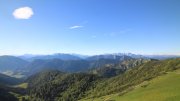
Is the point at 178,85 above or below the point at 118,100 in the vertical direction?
above

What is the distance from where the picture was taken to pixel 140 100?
102000mm

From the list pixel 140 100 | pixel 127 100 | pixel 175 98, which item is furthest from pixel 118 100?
pixel 175 98

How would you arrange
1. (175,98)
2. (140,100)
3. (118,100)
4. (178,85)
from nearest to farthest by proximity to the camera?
(175,98)
(140,100)
(178,85)
(118,100)

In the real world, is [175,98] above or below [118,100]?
above

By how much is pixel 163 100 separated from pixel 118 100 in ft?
126

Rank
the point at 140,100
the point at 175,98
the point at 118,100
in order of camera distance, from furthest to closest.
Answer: the point at 118,100
the point at 140,100
the point at 175,98

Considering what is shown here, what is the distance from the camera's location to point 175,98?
85.9 meters

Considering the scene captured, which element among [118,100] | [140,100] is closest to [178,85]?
[140,100]

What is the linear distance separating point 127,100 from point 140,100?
13.4 meters

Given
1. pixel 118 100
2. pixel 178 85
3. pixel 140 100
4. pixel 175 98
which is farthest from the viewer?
pixel 118 100

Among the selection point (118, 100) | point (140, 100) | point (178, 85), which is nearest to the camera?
point (140, 100)

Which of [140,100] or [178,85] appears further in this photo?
[178,85]

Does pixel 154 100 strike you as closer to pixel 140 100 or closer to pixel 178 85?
pixel 140 100

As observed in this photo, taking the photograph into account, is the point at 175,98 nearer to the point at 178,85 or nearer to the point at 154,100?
the point at 154,100
